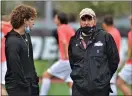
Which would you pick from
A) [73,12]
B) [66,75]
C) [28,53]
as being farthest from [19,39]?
[73,12]

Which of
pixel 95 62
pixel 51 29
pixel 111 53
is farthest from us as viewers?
pixel 51 29

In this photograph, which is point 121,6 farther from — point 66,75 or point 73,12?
point 66,75

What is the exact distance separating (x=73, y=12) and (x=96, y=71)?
472 inches

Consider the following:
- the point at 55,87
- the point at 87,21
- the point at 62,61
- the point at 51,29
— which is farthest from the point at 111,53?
the point at 51,29

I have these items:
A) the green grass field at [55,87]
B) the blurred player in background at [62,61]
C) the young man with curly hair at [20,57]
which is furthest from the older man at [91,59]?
the green grass field at [55,87]

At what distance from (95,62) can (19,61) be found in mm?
1053

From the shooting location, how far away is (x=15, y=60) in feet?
22.2

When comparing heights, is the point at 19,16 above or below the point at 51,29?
above

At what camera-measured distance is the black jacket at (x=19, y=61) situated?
6801mm

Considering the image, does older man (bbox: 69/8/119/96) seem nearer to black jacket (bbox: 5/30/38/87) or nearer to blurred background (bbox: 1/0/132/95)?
black jacket (bbox: 5/30/38/87)

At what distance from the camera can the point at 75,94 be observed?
24.1 feet

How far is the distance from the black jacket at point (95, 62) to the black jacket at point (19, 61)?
0.64 m

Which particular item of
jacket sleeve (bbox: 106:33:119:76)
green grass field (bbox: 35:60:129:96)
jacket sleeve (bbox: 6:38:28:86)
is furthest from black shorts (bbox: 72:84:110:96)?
green grass field (bbox: 35:60:129:96)

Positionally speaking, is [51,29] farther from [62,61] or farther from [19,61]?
[19,61]
